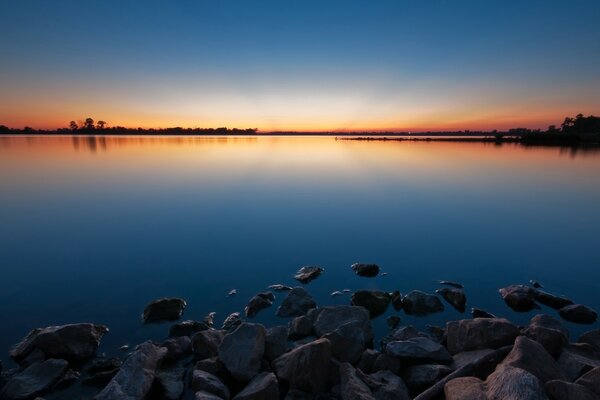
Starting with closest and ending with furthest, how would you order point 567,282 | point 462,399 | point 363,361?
point 462,399 < point 363,361 < point 567,282

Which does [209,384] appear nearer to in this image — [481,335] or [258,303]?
[258,303]

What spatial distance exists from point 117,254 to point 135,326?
5906 millimetres

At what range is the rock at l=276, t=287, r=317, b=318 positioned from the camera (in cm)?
841

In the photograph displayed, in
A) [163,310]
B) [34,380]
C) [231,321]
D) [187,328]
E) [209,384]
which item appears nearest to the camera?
[209,384]

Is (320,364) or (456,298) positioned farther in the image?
(456,298)

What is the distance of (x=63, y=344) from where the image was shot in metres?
6.31

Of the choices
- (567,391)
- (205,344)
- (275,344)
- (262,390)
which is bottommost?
(205,344)

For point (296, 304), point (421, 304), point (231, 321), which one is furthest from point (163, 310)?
point (421, 304)

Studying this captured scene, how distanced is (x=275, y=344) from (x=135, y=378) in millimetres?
2494

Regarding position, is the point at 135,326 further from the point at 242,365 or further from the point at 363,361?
the point at 363,361

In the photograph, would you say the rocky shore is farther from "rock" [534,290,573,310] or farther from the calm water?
"rock" [534,290,573,310]

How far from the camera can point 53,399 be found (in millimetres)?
5434

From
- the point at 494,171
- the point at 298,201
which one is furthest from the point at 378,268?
the point at 494,171

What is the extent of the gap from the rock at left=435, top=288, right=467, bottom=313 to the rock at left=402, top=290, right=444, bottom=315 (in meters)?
0.46
